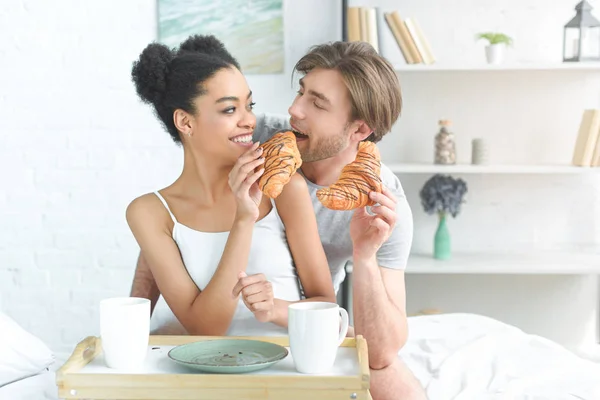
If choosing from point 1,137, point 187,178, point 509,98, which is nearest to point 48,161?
point 1,137

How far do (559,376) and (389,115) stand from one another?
76 centimetres

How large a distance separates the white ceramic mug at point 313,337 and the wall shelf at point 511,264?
75.4 inches

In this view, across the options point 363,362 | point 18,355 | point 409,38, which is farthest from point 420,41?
point 363,362

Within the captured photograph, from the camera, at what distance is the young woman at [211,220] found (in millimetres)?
1770

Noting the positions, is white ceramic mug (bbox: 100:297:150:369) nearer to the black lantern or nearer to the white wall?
the white wall

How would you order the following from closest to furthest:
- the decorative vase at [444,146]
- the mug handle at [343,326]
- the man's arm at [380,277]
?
1. the mug handle at [343,326]
2. the man's arm at [380,277]
3. the decorative vase at [444,146]

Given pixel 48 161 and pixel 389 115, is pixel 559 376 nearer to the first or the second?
pixel 389 115

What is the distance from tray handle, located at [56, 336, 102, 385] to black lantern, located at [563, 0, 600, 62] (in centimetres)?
247

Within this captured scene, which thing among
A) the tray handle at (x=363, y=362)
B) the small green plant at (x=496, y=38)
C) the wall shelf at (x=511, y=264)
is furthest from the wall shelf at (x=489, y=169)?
the tray handle at (x=363, y=362)

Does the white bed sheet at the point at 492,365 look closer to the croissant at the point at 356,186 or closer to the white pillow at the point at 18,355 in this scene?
the croissant at the point at 356,186

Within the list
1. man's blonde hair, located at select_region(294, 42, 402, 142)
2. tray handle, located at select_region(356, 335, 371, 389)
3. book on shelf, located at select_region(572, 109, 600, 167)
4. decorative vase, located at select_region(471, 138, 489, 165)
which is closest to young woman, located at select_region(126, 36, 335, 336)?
man's blonde hair, located at select_region(294, 42, 402, 142)

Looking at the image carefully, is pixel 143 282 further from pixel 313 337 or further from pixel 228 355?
pixel 313 337

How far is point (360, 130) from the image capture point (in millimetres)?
1973

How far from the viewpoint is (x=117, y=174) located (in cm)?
350
